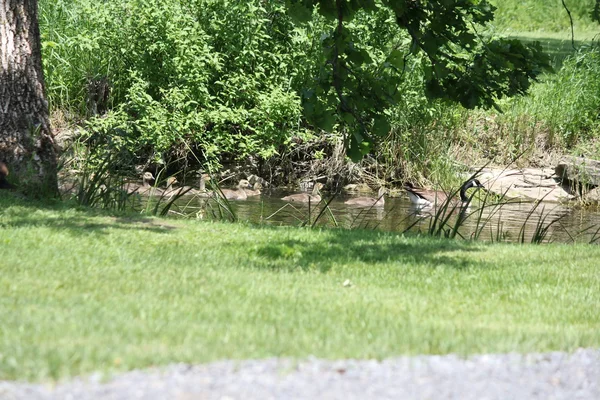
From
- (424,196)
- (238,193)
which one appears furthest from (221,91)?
(424,196)

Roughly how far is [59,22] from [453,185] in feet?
30.2

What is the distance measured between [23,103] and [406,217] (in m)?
6.10

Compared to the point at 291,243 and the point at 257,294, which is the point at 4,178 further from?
the point at 257,294

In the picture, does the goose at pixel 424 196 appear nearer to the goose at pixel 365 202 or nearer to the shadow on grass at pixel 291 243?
the goose at pixel 365 202

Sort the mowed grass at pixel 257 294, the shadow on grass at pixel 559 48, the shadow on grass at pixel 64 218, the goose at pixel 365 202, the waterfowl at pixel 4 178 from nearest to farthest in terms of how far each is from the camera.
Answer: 1. the mowed grass at pixel 257 294
2. the shadow on grass at pixel 64 218
3. the waterfowl at pixel 4 178
4. the goose at pixel 365 202
5. the shadow on grass at pixel 559 48

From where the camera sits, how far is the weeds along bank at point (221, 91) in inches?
676

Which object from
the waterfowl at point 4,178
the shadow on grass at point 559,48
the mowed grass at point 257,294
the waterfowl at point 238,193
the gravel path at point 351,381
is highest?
the shadow on grass at point 559,48

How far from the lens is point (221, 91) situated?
711 inches

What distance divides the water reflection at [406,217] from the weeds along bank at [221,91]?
1227 millimetres

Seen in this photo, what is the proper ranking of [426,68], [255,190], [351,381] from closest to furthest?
[351,381] < [426,68] < [255,190]

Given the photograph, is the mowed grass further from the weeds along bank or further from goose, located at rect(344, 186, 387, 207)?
the weeds along bank

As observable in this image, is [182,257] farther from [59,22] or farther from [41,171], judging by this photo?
[59,22]

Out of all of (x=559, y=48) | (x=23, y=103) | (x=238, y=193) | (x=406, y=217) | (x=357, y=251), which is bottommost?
(x=357, y=251)

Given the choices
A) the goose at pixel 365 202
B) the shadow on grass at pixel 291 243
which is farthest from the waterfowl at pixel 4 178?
the goose at pixel 365 202
